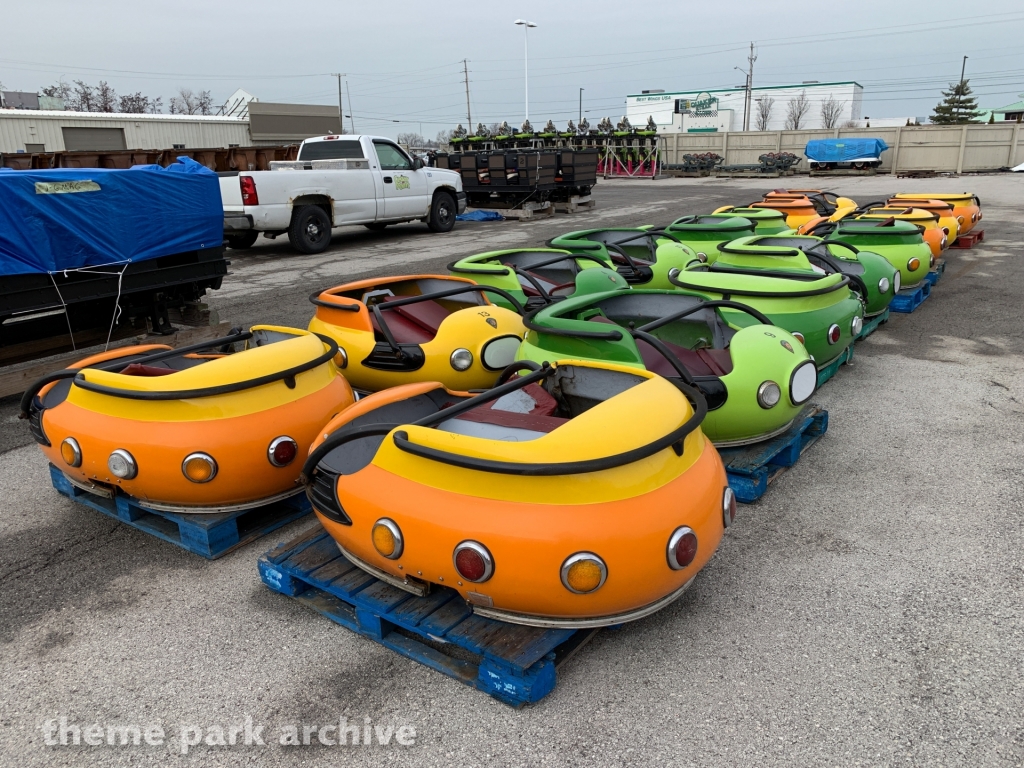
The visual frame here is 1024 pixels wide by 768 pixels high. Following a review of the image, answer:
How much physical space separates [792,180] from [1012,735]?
106ft

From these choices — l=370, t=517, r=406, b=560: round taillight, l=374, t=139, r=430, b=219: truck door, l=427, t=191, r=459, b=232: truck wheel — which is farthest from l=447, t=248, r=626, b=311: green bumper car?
l=427, t=191, r=459, b=232: truck wheel

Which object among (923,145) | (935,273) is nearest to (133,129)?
(935,273)

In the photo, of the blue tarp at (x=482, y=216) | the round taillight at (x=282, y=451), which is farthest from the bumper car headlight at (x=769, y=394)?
the blue tarp at (x=482, y=216)

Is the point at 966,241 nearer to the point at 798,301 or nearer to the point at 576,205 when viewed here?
the point at 798,301

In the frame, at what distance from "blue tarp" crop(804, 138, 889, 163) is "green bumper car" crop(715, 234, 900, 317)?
2922 cm

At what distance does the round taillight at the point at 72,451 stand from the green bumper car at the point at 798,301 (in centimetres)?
393

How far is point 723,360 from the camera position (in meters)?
4.72

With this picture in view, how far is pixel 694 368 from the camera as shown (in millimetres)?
4727

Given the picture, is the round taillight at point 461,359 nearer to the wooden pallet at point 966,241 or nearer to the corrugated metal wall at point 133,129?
the wooden pallet at point 966,241

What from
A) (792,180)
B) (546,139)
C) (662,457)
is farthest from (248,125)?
(662,457)

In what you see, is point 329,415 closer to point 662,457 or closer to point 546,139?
point 662,457

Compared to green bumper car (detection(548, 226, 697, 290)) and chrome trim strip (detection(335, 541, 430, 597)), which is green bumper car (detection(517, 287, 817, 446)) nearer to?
chrome trim strip (detection(335, 541, 430, 597))

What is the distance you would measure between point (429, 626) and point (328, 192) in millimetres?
12158

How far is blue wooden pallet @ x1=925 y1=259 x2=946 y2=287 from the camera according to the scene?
964cm
